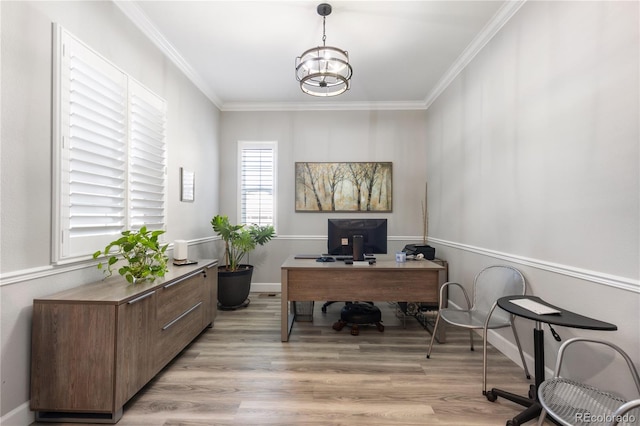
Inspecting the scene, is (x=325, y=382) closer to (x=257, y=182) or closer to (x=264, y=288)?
(x=264, y=288)

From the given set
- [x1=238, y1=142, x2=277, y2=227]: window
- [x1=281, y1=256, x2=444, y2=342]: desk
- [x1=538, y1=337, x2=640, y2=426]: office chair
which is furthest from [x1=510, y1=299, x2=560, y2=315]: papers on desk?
[x1=238, y1=142, x2=277, y2=227]: window

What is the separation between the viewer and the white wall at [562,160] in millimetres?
1626

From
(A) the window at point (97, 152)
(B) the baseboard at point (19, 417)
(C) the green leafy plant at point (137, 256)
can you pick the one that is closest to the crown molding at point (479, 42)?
(A) the window at point (97, 152)

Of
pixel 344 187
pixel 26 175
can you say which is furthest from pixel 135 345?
pixel 344 187

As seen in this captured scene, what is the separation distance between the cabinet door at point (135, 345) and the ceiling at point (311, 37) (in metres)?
2.49

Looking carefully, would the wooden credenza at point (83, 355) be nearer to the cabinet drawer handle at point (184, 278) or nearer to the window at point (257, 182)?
the cabinet drawer handle at point (184, 278)

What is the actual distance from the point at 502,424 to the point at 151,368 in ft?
7.67

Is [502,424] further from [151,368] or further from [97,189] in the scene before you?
[97,189]

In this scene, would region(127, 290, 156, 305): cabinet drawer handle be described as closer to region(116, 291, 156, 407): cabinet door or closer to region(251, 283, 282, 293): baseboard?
region(116, 291, 156, 407): cabinet door

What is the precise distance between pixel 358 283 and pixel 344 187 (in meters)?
2.18

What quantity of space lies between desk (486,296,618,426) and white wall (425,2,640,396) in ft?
0.87

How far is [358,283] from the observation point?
2.99m

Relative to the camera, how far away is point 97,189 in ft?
7.36

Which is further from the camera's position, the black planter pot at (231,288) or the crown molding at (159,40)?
the black planter pot at (231,288)
